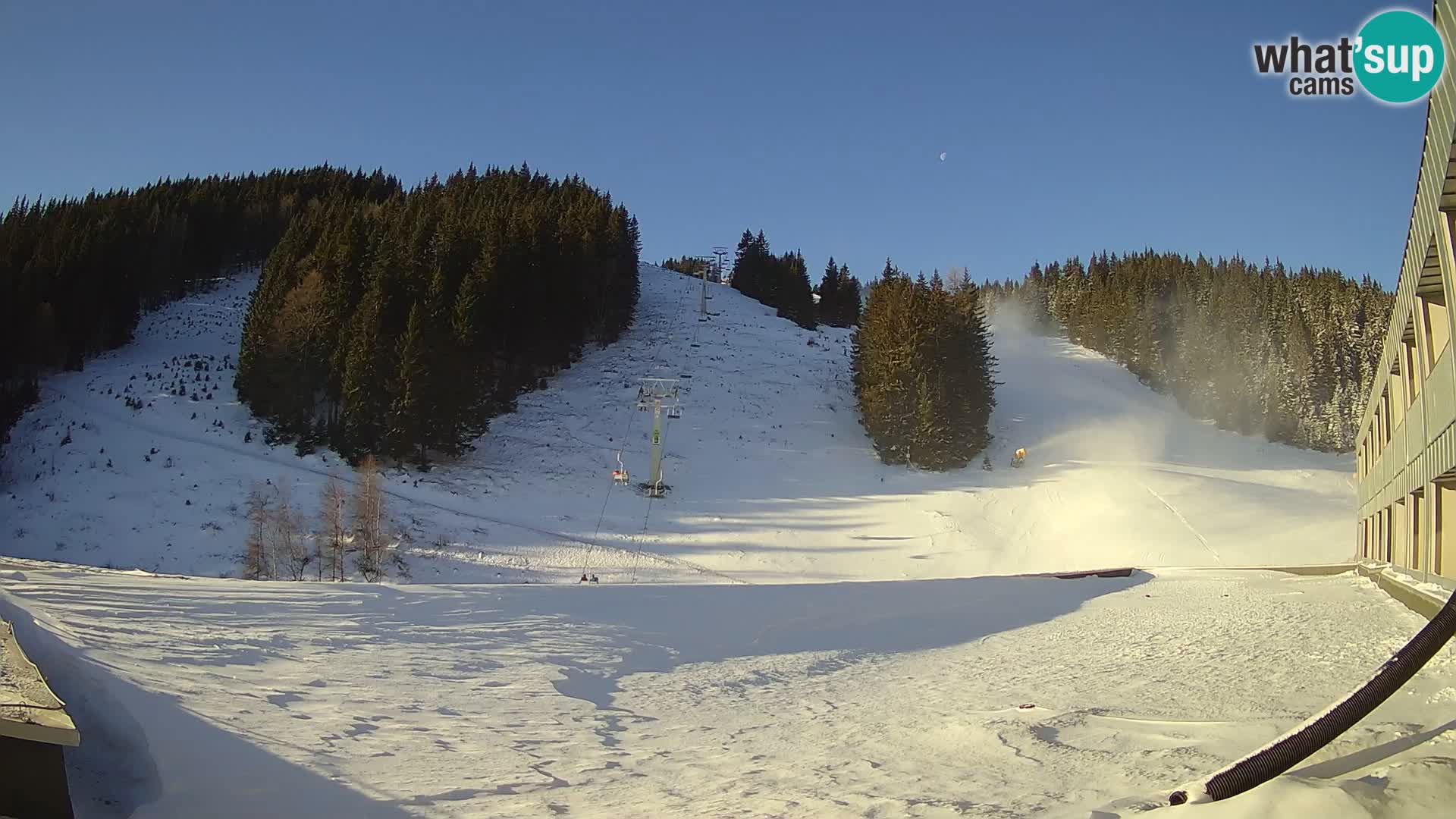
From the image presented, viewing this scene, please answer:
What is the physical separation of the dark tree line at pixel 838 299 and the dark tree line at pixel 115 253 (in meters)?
47.8

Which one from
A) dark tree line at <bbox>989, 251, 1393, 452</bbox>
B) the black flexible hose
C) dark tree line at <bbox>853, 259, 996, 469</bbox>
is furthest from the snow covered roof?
dark tree line at <bbox>989, 251, 1393, 452</bbox>

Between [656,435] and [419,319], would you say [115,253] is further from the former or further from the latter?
[656,435]

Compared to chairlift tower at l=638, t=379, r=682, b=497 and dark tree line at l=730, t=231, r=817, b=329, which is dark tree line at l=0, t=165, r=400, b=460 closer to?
chairlift tower at l=638, t=379, r=682, b=497

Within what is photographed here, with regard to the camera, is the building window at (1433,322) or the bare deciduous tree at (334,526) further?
the bare deciduous tree at (334,526)

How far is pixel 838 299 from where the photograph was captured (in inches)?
3322

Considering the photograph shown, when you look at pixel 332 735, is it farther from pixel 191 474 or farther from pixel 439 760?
pixel 191 474

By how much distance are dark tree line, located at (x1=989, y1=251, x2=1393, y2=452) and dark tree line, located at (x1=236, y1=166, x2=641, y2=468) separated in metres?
42.0

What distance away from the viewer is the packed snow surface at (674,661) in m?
4.86

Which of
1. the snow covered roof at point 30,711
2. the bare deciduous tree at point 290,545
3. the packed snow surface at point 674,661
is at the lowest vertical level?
the bare deciduous tree at point 290,545

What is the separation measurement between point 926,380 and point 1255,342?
3325 centimetres

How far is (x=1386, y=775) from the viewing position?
379cm

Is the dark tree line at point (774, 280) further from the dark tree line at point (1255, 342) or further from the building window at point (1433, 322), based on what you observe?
the building window at point (1433, 322)

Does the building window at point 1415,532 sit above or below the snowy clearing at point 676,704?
above

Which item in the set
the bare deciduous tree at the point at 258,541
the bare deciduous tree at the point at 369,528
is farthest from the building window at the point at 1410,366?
the bare deciduous tree at the point at 258,541
